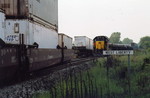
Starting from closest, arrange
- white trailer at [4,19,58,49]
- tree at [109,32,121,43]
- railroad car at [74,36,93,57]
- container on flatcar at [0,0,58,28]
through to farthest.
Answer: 1. white trailer at [4,19,58,49]
2. container on flatcar at [0,0,58,28]
3. railroad car at [74,36,93,57]
4. tree at [109,32,121,43]

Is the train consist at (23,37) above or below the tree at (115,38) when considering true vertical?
below

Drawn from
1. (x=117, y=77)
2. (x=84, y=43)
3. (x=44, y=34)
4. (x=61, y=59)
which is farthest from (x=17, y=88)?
(x=84, y=43)


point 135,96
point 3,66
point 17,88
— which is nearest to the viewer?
point 135,96

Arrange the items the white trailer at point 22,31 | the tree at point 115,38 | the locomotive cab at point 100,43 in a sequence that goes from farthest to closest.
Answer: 1. the tree at point 115,38
2. the locomotive cab at point 100,43
3. the white trailer at point 22,31

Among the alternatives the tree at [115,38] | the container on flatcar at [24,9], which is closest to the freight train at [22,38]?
the container on flatcar at [24,9]

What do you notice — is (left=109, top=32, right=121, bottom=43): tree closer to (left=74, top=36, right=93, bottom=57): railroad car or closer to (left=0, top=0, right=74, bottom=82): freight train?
(left=74, top=36, right=93, bottom=57): railroad car

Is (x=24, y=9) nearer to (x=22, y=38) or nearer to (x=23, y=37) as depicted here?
(x=23, y=37)

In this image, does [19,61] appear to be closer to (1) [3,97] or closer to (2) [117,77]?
(1) [3,97]

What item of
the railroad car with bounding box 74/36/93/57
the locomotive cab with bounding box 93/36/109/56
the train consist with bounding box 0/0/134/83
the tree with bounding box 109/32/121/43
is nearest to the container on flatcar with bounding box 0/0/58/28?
the train consist with bounding box 0/0/134/83

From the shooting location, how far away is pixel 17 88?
1141 centimetres

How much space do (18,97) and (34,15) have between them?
7689 millimetres

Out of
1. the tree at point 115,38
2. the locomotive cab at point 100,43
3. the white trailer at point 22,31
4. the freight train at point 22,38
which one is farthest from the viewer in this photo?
the tree at point 115,38

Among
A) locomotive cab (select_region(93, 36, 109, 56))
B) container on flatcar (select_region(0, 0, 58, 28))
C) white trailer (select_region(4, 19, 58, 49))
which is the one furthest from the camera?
locomotive cab (select_region(93, 36, 109, 56))

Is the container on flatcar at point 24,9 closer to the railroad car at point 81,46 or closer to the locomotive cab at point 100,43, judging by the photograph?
the locomotive cab at point 100,43
